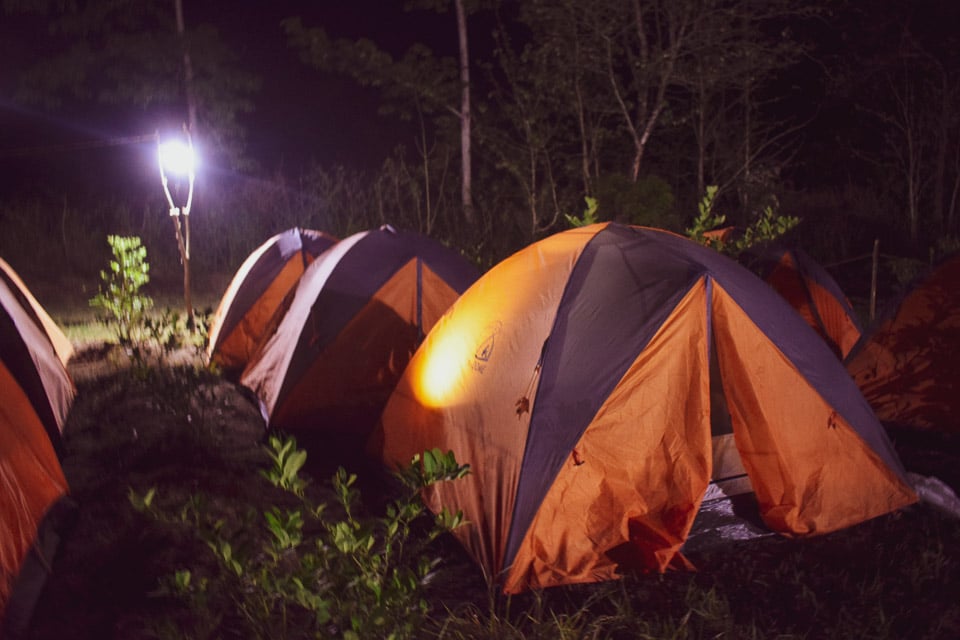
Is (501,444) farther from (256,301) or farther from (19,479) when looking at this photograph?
(256,301)

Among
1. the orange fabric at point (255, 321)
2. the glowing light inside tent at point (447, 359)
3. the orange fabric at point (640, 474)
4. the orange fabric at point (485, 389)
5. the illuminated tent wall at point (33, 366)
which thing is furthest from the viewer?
the orange fabric at point (255, 321)

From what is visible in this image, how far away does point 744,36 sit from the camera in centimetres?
1217

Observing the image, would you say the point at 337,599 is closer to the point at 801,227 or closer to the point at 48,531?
the point at 48,531

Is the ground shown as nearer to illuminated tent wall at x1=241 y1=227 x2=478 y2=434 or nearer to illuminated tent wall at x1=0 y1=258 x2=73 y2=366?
illuminated tent wall at x1=241 y1=227 x2=478 y2=434

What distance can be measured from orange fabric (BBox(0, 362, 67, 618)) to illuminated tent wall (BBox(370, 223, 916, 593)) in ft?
6.33

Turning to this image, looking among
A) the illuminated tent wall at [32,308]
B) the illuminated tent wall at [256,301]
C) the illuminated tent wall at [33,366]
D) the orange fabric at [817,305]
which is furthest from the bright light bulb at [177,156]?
the orange fabric at [817,305]

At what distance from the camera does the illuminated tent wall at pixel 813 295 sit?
25.0 feet

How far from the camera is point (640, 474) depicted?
370 cm

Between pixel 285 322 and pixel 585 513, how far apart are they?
3.55 meters

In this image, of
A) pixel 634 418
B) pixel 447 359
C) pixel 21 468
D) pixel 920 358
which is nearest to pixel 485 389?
pixel 447 359

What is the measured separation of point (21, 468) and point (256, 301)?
4.21 m

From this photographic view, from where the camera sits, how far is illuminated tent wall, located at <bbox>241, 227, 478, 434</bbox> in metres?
5.60

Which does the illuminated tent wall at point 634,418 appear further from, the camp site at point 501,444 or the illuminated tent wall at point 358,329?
the illuminated tent wall at point 358,329

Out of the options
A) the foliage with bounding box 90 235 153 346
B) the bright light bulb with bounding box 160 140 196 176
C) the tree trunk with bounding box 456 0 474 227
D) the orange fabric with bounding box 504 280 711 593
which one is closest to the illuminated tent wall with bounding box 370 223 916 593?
the orange fabric with bounding box 504 280 711 593
